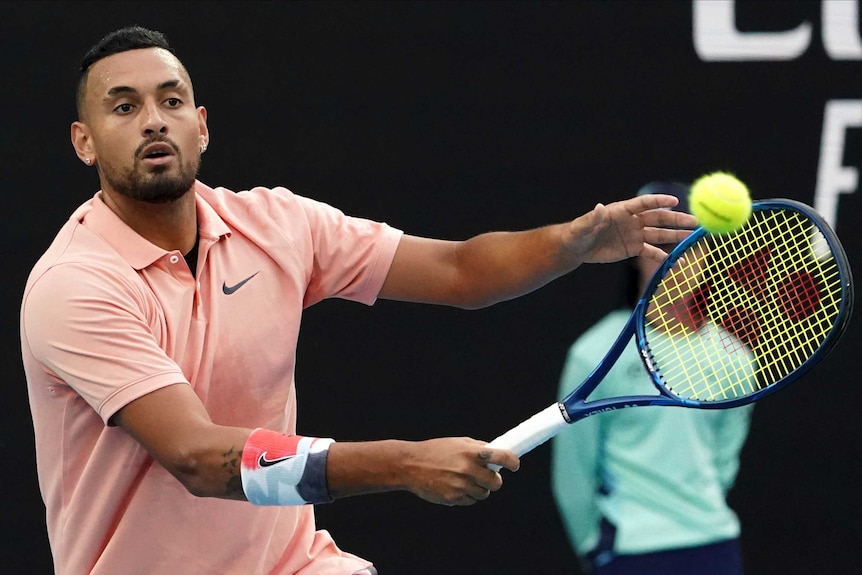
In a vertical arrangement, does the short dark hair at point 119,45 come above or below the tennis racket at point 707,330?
above

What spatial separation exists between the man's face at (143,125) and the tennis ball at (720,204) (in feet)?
3.31

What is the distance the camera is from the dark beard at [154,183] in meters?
3.02

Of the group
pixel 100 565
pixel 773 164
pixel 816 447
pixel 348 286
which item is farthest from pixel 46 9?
pixel 816 447

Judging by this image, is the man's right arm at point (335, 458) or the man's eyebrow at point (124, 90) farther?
the man's eyebrow at point (124, 90)

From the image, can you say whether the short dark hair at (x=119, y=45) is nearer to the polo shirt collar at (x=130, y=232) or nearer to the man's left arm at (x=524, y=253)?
the polo shirt collar at (x=130, y=232)

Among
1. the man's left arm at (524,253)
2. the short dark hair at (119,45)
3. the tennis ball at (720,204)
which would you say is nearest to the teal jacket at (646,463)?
the man's left arm at (524,253)

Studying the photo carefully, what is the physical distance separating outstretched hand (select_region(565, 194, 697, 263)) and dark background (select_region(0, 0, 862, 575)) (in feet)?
4.05

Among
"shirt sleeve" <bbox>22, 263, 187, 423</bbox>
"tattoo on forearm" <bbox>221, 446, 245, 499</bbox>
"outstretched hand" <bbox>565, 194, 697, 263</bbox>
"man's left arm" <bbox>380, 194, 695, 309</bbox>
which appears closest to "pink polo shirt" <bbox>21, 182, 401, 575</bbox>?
"shirt sleeve" <bbox>22, 263, 187, 423</bbox>

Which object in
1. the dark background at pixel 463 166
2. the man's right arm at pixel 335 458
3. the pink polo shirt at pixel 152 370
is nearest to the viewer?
the man's right arm at pixel 335 458

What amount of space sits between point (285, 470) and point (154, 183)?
70cm

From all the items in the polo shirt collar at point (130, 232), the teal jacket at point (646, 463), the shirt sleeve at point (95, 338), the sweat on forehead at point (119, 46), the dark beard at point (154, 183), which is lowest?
the teal jacket at point (646, 463)

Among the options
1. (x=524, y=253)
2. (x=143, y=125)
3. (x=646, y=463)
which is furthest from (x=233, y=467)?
(x=646, y=463)

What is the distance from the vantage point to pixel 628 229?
123 inches

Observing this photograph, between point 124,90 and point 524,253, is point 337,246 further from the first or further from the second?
point 124,90
